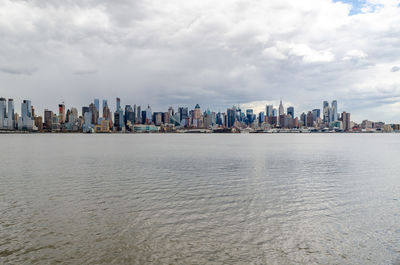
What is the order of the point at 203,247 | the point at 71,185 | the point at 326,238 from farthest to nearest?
the point at 71,185 < the point at 326,238 < the point at 203,247

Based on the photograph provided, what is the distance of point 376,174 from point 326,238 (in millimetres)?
32205

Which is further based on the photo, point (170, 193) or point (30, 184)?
point (30, 184)

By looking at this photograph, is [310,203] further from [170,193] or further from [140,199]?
[140,199]

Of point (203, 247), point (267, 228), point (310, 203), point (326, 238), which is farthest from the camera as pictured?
point (310, 203)

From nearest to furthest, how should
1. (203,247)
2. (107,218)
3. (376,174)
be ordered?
(203,247) → (107,218) → (376,174)

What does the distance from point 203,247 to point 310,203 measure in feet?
43.6

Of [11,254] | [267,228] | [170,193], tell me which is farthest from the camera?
[170,193]

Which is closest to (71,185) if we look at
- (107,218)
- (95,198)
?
(95,198)

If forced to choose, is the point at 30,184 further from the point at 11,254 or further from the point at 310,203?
the point at 310,203

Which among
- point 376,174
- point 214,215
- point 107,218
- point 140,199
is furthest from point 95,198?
point 376,174

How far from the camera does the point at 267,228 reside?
1802cm

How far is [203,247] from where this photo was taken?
49.5 ft

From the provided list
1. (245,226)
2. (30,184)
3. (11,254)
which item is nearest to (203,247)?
(245,226)

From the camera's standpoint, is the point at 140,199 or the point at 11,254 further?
the point at 140,199
